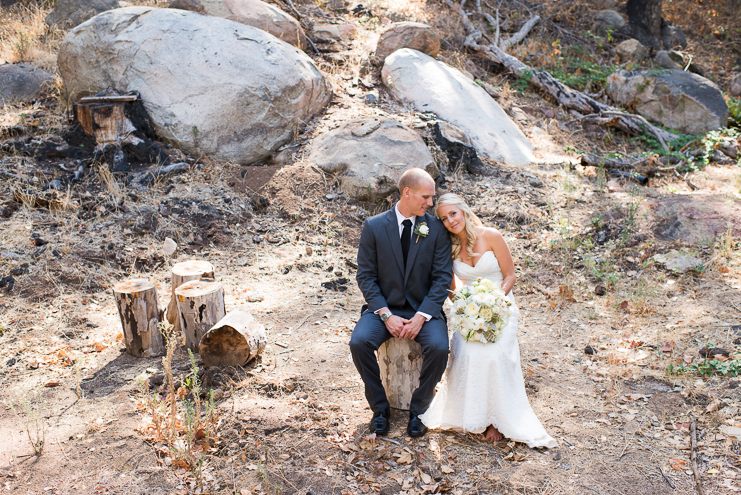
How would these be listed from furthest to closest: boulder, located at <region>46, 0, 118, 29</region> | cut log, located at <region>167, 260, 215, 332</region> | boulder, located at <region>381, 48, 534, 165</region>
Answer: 1. boulder, located at <region>46, 0, 118, 29</region>
2. boulder, located at <region>381, 48, 534, 165</region>
3. cut log, located at <region>167, 260, 215, 332</region>

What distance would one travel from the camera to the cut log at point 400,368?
373cm

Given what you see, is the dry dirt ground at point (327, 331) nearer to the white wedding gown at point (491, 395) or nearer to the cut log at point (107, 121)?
the white wedding gown at point (491, 395)

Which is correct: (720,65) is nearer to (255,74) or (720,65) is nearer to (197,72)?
(255,74)

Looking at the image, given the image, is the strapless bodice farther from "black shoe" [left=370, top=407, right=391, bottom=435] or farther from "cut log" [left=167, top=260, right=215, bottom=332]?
"cut log" [left=167, top=260, right=215, bottom=332]

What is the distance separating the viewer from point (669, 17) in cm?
1563

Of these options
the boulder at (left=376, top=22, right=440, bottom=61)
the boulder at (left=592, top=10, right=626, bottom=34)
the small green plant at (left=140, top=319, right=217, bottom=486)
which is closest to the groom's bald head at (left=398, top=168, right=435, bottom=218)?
the small green plant at (left=140, top=319, right=217, bottom=486)

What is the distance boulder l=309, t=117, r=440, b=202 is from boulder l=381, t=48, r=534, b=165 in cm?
146

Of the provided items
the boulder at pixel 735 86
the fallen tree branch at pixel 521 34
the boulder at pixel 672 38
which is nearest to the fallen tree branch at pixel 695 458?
the fallen tree branch at pixel 521 34

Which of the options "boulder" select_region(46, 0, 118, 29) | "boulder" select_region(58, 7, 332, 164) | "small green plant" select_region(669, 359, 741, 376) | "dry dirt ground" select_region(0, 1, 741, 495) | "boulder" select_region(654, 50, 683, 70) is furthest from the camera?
"boulder" select_region(654, 50, 683, 70)

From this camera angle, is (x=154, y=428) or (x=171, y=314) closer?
(x=154, y=428)

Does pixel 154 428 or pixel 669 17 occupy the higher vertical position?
pixel 669 17

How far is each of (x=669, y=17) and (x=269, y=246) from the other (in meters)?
15.3

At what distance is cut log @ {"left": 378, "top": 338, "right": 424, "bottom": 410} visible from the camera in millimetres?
3734

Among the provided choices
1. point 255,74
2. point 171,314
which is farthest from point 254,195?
point 171,314
